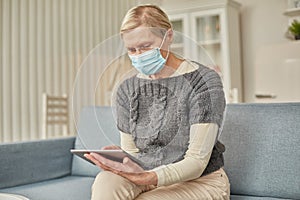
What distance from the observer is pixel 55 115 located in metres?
4.13

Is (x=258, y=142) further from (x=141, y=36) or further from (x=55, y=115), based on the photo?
(x=55, y=115)

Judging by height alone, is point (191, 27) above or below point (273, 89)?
above

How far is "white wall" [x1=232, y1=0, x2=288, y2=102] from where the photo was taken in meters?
4.83

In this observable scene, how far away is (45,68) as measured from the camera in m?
4.25

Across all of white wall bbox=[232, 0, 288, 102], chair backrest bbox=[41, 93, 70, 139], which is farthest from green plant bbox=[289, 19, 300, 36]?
chair backrest bbox=[41, 93, 70, 139]

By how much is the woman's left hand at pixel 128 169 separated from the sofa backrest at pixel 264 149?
0.54 meters

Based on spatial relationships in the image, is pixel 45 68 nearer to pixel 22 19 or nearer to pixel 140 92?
pixel 22 19

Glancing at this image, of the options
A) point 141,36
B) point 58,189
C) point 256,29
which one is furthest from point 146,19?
point 256,29

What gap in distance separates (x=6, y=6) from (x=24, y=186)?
237cm

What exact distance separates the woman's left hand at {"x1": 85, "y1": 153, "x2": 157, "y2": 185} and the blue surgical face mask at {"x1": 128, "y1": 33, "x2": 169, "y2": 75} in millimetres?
284

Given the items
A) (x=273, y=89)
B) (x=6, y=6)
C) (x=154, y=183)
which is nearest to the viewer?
(x=154, y=183)

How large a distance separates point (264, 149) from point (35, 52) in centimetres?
300

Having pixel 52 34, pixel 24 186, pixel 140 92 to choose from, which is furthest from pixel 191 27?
pixel 140 92

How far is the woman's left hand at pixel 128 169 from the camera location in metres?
1.30
